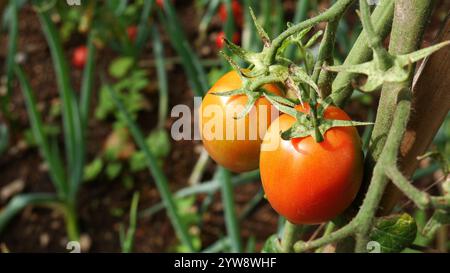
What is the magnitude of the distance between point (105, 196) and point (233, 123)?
114 centimetres

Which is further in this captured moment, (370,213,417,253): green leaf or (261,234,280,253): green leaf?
(261,234,280,253): green leaf

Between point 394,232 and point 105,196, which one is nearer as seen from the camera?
→ point 394,232

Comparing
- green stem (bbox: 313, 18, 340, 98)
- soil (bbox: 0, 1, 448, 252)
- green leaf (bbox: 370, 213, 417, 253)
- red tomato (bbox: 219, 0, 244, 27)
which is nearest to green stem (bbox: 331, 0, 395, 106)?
green stem (bbox: 313, 18, 340, 98)

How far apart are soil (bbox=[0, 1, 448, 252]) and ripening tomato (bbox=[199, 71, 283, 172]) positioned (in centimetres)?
94

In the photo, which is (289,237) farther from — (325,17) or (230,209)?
(230,209)

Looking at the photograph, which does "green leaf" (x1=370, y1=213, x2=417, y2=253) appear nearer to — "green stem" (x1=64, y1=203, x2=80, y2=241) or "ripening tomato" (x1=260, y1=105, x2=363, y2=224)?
"ripening tomato" (x1=260, y1=105, x2=363, y2=224)

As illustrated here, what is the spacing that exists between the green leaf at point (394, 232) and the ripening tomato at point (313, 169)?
51 mm

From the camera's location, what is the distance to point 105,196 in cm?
164

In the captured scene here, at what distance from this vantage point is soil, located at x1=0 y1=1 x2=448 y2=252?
1553mm

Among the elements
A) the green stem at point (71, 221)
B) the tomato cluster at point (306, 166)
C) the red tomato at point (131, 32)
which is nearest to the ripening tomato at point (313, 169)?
the tomato cluster at point (306, 166)

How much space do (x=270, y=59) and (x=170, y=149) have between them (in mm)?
1239

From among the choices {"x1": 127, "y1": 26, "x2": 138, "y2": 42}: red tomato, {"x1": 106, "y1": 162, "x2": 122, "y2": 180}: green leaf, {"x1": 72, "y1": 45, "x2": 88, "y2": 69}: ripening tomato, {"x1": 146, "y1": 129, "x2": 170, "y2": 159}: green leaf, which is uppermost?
{"x1": 127, "y1": 26, "x2": 138, "y2": 42}: red tomato

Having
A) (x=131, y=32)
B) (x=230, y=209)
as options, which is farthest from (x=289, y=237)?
(x=131, y=32)
